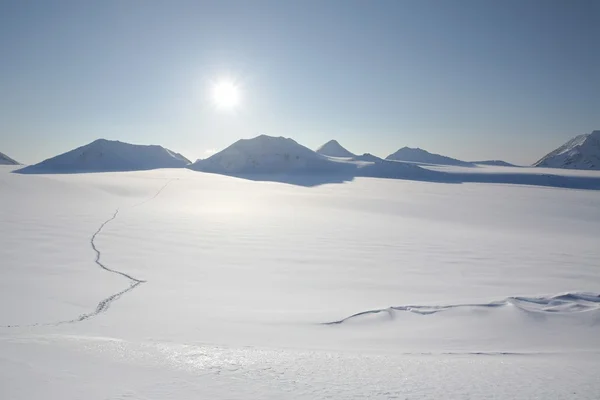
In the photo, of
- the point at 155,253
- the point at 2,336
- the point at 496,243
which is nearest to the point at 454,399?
the point at 2,336

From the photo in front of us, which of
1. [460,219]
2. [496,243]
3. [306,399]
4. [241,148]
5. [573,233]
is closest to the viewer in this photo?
[306,399]

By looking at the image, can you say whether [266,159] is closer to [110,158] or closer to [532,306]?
[110,158]

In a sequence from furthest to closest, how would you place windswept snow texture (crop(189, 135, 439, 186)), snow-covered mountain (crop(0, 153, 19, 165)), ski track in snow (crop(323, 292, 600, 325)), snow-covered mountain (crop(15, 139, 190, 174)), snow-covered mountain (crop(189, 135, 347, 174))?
snow-covered mountain (crop(0, 153, 19, 165)), snow-covered mountain (crop(15, 139, 190, 174)), snow-covered mountain (crop(189, 135, 347, 174)), windswept snow texture (crop(189, 135, 439, 186)), ski track in snow (crop(323, 292, 600, 325))

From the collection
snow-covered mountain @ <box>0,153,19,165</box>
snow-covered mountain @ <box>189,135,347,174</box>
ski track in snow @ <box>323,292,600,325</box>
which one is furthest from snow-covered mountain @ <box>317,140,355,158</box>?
ski track in snow @ <box>323,292,600,325</box>

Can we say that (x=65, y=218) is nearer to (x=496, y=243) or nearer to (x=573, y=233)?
(x=496, y=243)

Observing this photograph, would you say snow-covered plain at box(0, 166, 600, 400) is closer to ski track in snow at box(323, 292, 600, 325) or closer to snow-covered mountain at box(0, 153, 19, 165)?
ski track in snow at box(323, 292, 600, 325)

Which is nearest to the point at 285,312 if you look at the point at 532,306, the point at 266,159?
the point at 532,306

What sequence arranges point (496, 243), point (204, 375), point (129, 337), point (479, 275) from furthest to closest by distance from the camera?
1. point (496, 243)
2. point (479, 275)
3. point (129, 337)
4. point (204, 375)
